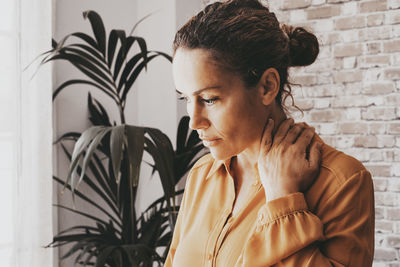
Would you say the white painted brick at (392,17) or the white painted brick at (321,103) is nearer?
the white painted brick at (392,17)

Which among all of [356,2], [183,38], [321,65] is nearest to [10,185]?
[183,38]

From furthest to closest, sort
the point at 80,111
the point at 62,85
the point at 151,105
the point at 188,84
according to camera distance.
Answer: the point at 151,105, the point at 80,111, the point at 62,85, the point at 188,84

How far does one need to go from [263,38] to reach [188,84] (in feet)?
0.64

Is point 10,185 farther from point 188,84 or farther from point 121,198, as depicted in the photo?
point 188,84

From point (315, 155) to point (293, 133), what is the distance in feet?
0.29

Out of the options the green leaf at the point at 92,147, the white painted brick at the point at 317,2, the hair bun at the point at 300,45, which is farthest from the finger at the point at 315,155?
the white painted brick at the point at 317,2

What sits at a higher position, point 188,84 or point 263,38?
point 263,38

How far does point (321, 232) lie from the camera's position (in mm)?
1108

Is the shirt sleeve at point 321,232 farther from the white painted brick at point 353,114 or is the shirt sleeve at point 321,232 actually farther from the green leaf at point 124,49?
the white painted brick at point 353,114

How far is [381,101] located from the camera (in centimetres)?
305

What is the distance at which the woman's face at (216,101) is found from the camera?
119cm

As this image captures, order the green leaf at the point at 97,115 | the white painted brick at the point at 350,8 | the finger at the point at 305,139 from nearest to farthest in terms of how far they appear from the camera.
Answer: the finger at the point at 305,139 → the green leaf at the point at 97,115 → the white painted brick at the point at 350,8

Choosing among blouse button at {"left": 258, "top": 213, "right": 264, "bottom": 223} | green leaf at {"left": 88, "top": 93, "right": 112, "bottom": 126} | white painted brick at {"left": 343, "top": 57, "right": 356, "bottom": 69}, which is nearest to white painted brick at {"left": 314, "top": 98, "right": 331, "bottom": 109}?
white painted brick at {"left": 343, "top": 57, "right": 356, "bottom": 69}

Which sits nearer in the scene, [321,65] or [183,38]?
[183,38]
